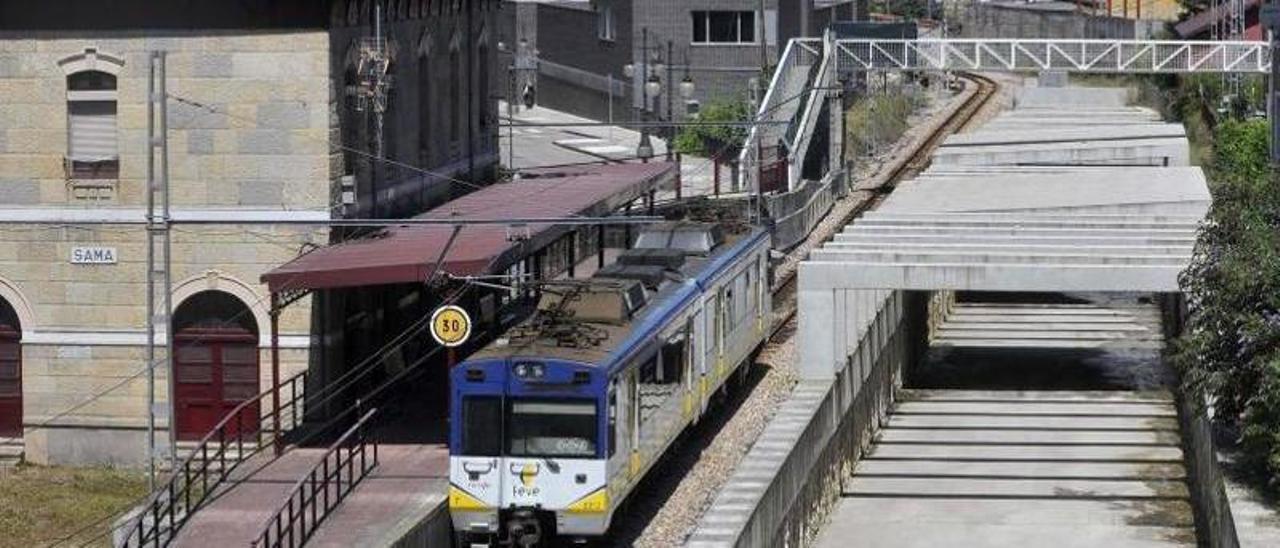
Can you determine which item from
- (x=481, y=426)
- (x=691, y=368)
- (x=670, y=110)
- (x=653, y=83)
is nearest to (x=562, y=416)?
(x=481, y=426)

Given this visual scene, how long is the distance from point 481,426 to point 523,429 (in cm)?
43

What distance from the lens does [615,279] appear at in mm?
31219

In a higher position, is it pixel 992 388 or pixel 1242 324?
pixel 1242 324

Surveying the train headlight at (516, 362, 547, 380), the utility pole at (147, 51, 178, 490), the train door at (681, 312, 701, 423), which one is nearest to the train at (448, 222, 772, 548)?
the train headlight at (516, 362, 547, 380)

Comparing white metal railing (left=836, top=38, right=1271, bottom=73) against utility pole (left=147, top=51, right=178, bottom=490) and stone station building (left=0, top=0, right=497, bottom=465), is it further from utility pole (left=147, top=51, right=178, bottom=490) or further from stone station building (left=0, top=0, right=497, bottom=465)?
utility pole (left=147, top=51, right=178, bottom=490)

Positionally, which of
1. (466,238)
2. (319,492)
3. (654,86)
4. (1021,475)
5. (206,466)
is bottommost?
(1021,475)

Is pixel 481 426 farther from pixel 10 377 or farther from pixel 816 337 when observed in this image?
pixel 816 337

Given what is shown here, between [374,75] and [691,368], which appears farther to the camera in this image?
[374,75]

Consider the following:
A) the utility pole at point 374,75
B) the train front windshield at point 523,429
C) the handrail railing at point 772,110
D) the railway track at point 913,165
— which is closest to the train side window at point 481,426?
the train front windshield at point 523,429

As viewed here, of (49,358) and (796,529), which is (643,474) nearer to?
(796,529)

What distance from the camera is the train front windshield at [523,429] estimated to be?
→ 27.1m

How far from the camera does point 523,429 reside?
1071 inches

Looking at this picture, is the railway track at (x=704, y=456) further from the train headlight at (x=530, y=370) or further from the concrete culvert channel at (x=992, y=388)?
the train headlight at (x=530, y=370)

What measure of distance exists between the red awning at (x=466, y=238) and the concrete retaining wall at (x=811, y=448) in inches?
154
